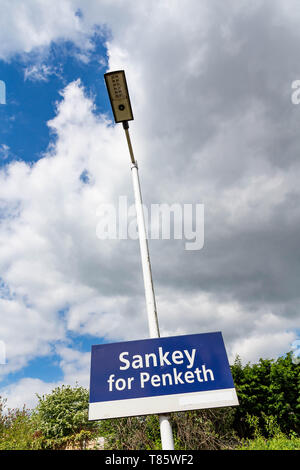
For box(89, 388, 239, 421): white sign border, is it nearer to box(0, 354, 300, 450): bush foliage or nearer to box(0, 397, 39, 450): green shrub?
box(0, 354, 300, 450): bush foliage

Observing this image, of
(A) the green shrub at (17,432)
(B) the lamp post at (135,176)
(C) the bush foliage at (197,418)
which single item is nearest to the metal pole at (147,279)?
(B) the lamp post at (135,176)

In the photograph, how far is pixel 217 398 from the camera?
267 cm

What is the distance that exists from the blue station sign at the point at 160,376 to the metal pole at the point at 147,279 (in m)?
→ 0.25

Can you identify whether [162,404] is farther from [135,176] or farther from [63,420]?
[63,420]

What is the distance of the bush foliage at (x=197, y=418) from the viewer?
359 inches

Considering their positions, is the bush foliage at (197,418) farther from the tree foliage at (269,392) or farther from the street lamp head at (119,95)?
the street lamp head at (119,95)

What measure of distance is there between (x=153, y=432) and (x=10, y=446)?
6.22m

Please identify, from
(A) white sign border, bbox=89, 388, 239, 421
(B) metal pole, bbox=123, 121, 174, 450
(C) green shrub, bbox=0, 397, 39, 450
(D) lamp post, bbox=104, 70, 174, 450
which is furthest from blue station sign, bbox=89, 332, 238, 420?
(C) green shrub, bbox=0, 397, 39, 450

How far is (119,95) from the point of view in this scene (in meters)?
4.21

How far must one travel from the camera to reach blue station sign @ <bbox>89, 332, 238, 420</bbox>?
2.67 meters

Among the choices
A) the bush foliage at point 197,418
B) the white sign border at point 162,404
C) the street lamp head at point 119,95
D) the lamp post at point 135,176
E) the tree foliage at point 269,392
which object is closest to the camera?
the white sign border at point 162,404
